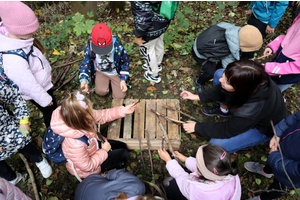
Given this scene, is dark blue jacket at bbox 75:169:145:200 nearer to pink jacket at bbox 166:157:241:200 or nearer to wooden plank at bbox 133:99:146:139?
pink jacket at bbox 166:157:241:200

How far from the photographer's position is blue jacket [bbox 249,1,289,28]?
135 inches

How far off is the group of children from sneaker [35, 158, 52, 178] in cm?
2

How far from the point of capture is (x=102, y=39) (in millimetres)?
2883

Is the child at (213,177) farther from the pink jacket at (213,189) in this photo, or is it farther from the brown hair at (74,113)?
the brown hair at (74,113)

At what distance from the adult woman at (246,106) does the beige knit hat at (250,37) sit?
0.95 metres

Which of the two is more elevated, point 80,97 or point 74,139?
point 80,97

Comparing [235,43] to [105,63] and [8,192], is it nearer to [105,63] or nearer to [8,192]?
[105,63]

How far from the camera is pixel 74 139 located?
7.04 feet

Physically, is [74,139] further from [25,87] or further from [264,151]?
[264,151]

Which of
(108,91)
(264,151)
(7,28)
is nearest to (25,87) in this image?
(7,28)

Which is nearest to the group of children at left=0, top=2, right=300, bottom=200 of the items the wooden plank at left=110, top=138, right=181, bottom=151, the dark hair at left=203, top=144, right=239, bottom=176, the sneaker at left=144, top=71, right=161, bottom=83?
the dark hair at left=203, top=144, right=239, bottom=176

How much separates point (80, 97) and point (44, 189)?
75.5 inches

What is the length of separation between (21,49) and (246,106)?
9.48 ft

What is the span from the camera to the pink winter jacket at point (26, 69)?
7.20 feet
